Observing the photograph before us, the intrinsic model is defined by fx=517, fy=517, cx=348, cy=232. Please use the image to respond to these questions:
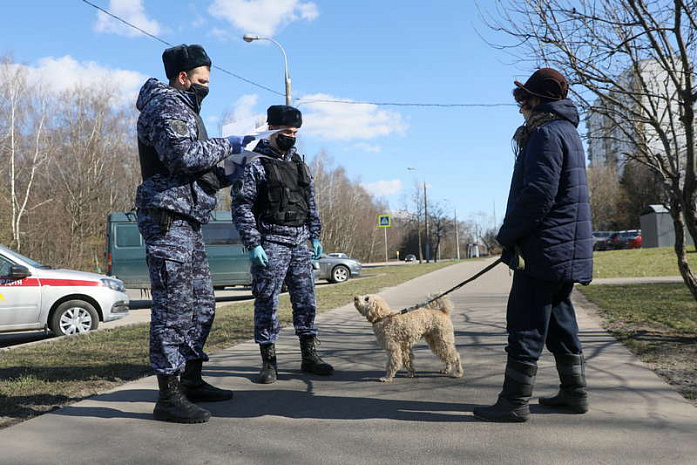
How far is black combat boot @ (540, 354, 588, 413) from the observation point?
325cm

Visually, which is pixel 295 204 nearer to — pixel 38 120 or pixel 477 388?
pixel 477 388

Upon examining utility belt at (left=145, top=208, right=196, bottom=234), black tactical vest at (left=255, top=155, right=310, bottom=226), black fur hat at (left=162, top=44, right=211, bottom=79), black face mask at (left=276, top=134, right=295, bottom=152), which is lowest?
utility belt at (left=145, top=208, right=196, bottom=234)

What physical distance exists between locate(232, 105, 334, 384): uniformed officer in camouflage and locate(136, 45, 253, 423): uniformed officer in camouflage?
0.71 meters

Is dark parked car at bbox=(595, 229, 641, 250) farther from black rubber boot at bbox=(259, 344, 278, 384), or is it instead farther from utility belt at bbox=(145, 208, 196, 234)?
utility belt at bbox=(145, 208, 196, 234)

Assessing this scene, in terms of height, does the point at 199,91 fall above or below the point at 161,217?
above

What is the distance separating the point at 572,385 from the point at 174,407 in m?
2.53

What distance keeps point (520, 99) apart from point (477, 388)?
2125 millimetres

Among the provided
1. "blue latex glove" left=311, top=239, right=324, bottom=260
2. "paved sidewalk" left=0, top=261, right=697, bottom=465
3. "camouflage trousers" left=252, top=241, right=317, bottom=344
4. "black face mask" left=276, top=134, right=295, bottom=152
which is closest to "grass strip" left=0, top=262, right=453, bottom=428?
"paved sidewalk" left=0, top=261, right=697, bottom=465

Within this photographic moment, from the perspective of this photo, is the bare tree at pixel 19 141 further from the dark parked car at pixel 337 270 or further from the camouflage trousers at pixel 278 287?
the camouflage trousers at pixel 278 287

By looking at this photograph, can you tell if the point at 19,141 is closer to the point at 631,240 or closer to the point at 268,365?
the point at 268,365

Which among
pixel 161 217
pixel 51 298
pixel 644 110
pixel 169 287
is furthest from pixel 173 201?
pixel 51 298

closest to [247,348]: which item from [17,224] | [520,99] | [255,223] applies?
[255,223]

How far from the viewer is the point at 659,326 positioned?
249 inches

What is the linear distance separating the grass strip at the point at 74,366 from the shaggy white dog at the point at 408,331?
218 cm
